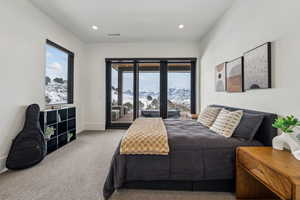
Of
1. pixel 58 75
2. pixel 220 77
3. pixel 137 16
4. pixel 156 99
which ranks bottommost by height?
pixel 156 99

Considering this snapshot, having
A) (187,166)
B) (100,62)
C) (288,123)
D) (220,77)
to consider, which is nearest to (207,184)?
(187,166)

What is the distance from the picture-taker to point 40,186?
2.10 meters

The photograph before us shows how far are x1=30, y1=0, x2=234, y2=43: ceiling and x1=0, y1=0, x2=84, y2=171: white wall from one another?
1.17ft

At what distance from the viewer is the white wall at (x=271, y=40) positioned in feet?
5.59

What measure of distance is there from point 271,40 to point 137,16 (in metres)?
2.57

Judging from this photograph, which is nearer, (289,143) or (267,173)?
(267,173)

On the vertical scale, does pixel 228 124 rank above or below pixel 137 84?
below

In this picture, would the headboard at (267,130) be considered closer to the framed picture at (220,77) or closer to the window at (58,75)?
the framed picture at (220,77)

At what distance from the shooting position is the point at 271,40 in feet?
6.64

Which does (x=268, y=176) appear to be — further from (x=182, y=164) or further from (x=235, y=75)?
(x=235, y=75)

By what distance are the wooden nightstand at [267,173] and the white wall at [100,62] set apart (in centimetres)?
415

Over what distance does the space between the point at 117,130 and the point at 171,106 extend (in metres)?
1.91

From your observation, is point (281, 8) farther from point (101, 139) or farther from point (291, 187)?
point (101, 139)

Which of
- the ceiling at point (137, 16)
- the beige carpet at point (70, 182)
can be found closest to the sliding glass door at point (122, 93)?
the ceiling at point (137, 16)
